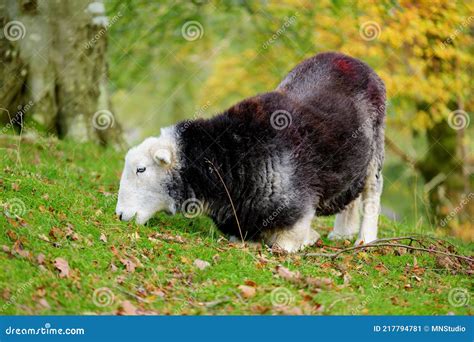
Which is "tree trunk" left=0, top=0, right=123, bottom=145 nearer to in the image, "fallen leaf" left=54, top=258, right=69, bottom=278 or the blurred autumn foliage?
the blurred autumn foliage

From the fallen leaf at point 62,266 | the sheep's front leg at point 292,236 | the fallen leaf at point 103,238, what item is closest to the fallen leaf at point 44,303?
the fallen leaf at point 62,266

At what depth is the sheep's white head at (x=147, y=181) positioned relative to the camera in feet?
23.1

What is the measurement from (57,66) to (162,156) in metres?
4.58

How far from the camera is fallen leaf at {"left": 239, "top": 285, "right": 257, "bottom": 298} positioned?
5570 mm

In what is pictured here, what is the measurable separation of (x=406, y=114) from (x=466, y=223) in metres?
2.96

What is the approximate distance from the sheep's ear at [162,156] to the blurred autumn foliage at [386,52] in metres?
3.88

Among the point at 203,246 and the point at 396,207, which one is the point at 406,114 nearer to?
the point at 396,207

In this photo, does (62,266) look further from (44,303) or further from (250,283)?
(250,283)

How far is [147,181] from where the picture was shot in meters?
7.09

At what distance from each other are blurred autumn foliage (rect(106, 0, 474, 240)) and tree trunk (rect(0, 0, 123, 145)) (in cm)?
141

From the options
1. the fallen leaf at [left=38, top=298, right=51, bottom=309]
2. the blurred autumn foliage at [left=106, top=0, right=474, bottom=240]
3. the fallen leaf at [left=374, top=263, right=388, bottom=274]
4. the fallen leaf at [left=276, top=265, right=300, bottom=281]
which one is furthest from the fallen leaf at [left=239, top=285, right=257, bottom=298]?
the blurred autumn foliage at [left=106, top=0, right=474, bottom=240]

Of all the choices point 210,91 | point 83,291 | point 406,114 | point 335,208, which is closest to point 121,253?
point 83,291

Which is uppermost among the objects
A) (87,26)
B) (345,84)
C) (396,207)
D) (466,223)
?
(345,84)

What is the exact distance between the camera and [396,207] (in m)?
19.3
